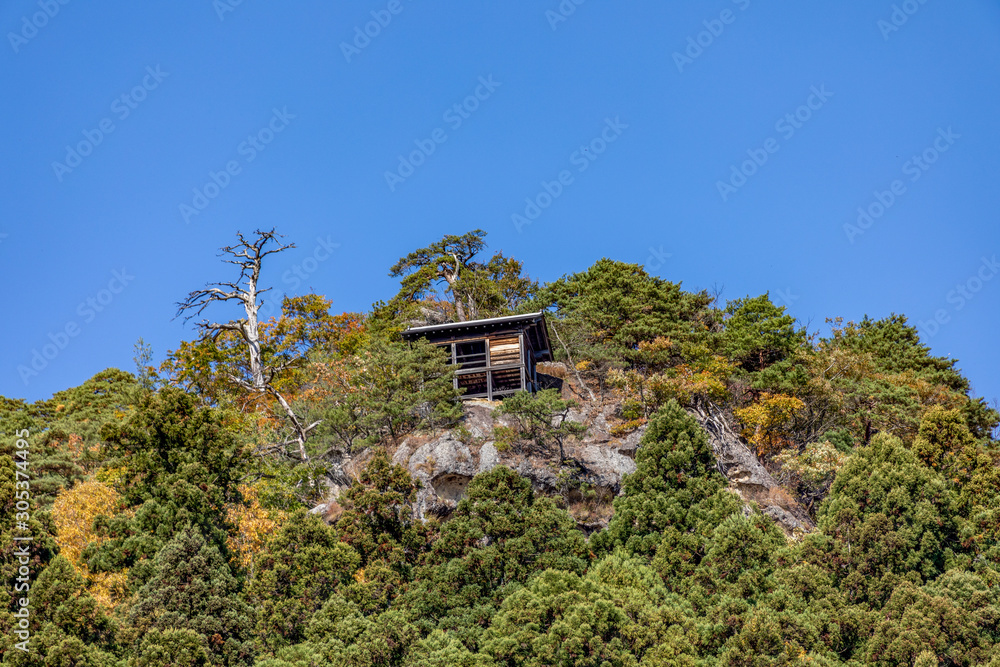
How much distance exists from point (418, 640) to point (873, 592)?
846cm

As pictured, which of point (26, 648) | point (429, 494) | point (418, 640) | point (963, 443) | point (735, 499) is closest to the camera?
point (26, 648)

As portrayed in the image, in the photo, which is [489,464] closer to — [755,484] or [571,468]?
[571,468]

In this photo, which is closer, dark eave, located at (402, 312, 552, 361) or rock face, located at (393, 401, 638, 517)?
rock face, located at (393, 401, 638, 517)

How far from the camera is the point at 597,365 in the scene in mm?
33844

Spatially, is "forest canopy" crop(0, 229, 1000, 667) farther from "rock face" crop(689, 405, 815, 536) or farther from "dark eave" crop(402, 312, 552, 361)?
"dark eave" crop(402, 312, 552, 361)

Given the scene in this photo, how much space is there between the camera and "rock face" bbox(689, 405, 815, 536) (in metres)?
24.5

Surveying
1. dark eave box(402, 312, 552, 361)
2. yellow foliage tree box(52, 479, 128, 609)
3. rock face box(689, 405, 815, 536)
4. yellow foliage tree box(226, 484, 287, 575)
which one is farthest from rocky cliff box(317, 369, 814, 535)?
yellow foliage tree box(52, 479, 128, 609)

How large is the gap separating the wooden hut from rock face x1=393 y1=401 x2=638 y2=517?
13.0ft

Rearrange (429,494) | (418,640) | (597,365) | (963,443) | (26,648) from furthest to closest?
(597,365), (429,494), (963,443), (418,640), (26,648)

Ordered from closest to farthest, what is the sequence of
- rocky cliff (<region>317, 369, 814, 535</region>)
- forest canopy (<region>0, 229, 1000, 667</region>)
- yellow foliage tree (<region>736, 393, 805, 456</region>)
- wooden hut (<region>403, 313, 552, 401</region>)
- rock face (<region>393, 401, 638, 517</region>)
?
forest canopy (<region>0, 229, 1000, 667</region>), rocky cliff (<region>317, 369, 814, 535</region>), rock face (<region>393, 401, 638, 517</region>), yellow foliage tree (<region>736, 393, 805, 456</region>), wooden hut (<region>403, 313, 552, 401</region>)

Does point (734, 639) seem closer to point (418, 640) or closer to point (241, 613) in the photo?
point (418, 640)

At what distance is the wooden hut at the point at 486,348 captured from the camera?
30.9 meters

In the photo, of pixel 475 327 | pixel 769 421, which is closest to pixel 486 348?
pixel 475 327

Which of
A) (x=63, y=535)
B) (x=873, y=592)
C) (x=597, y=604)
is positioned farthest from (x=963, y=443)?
(x=63, y=535)
